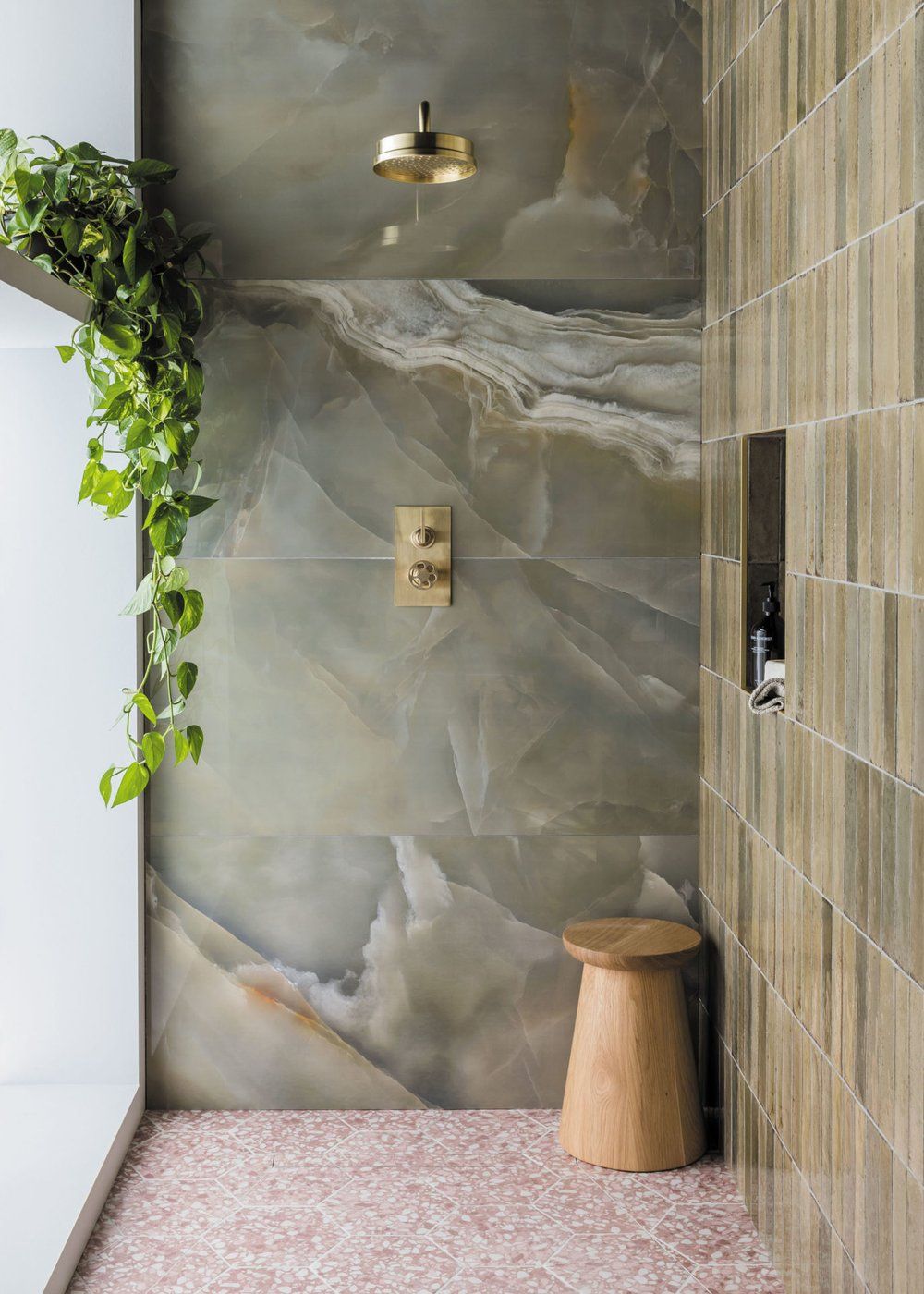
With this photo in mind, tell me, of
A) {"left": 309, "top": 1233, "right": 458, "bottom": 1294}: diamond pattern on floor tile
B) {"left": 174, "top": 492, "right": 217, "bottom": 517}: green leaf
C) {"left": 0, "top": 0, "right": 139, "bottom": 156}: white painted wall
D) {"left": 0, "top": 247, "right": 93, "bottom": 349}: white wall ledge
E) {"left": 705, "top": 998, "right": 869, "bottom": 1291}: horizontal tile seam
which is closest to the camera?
{"left": 705, "top": 998, "right": 869, "bottom": 1291}: horizontal tile seam

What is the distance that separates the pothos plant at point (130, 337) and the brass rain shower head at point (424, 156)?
437 mm

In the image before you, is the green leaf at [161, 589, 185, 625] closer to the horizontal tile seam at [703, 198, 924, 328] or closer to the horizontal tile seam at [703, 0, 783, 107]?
the horizontal tile seam at [703, 198, 924, 328]

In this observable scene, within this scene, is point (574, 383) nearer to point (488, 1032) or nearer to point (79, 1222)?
point (488, 1032)

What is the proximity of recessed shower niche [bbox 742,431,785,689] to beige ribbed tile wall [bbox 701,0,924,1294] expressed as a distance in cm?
4

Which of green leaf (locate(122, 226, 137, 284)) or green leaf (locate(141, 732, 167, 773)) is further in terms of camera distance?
green leaf (locate(141, 732, 167, 773))

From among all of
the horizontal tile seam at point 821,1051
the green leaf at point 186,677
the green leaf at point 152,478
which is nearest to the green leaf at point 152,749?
→ the green leaf at point 186,677

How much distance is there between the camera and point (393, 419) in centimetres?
263

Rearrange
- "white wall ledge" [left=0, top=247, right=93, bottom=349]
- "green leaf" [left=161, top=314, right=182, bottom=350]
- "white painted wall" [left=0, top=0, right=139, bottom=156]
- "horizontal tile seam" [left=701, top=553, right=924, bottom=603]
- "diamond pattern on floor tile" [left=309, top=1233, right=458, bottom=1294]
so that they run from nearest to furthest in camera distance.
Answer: "horizontal tile seam" [left=701, top=553, right=924, bottom=603], "white wall ledge" [left=0, top=247, right=93, bottom=349], "diamond pattern on floor tile" [left=309, top=1233, right=458, bottom=1294], "green leaf" [left=161, top=314, right=182, bottom=350], "white painted wall" [left=0, top=0, right=139, bottom=156]

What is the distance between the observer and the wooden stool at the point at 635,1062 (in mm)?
2381

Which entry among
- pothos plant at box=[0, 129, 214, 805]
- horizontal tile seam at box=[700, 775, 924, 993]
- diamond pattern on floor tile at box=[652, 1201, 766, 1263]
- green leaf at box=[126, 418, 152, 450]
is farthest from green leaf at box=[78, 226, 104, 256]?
diamond pattern on floor tile at box=[652, 1201, 766, 1263]

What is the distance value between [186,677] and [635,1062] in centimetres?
116

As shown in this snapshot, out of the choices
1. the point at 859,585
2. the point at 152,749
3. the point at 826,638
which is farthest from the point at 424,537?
the point at 859,585

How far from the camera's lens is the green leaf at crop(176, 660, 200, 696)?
7.94 feet

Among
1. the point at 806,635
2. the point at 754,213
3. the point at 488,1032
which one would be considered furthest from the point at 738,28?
the point at 488,1032
